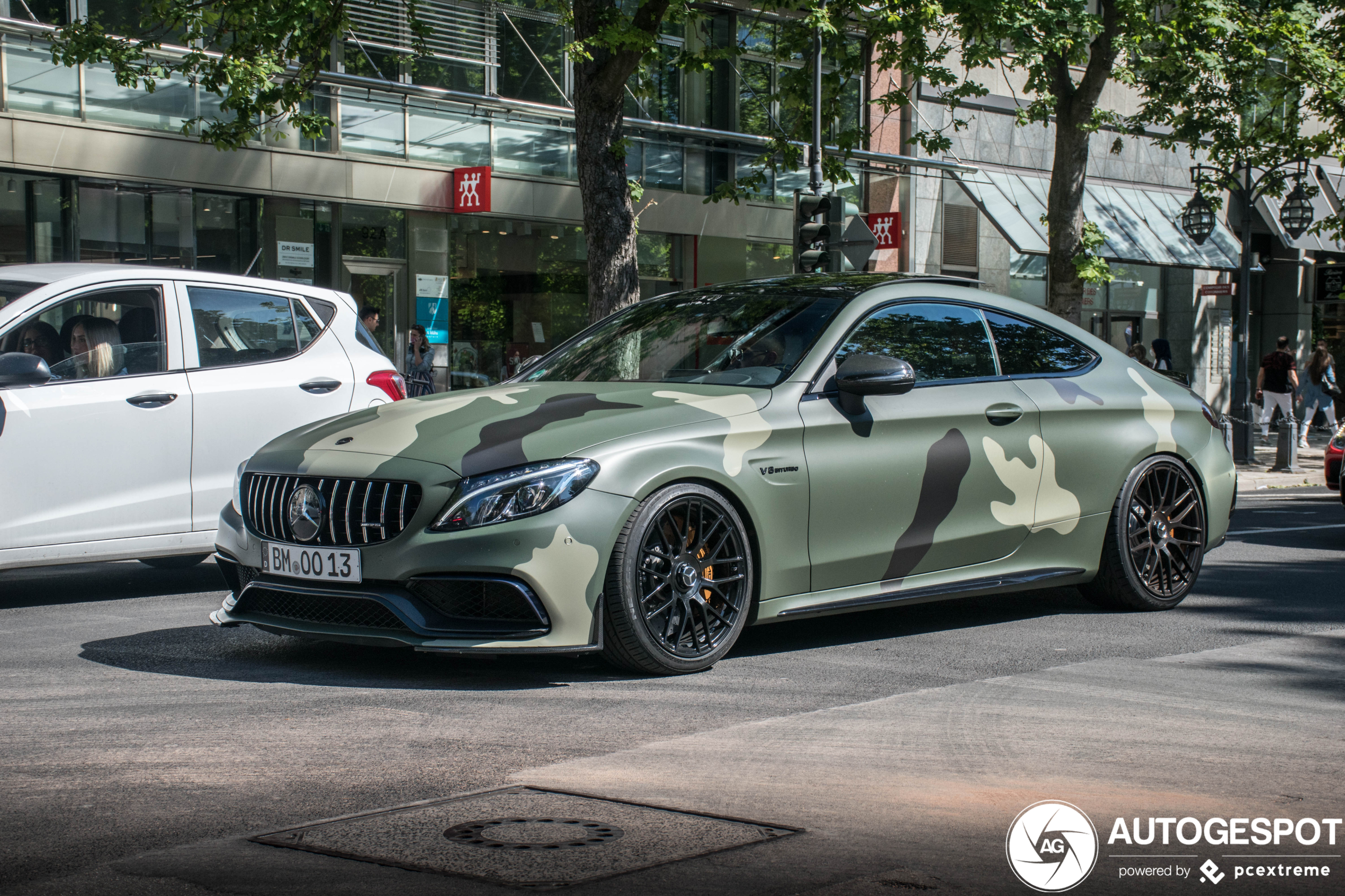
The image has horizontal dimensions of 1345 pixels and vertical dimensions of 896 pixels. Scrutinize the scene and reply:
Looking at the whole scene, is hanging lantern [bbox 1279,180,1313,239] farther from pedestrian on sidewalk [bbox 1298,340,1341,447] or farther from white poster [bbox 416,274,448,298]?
white poster [bbox 416,274,448,298]

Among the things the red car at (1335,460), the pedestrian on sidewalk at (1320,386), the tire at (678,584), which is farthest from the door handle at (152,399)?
the pedestrian on sidewalk at (1320,386)

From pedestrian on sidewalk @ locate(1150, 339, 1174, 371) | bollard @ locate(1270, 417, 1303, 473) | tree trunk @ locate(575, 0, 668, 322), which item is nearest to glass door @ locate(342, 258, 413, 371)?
tree trunk @ locate(575, 0, 668, 322)

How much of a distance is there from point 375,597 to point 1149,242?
27.6m

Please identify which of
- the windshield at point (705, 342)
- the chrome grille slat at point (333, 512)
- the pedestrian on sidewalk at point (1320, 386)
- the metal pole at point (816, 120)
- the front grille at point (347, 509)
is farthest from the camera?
the pedestrian on sidewalk at point (1320, 386)

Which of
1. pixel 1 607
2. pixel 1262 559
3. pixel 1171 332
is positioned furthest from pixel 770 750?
pixel 1171 332

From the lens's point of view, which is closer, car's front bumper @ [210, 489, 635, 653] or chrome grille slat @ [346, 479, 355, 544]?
car's front bumper @ [210, 489, 635, 653]

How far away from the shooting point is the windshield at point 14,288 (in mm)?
→ 7699

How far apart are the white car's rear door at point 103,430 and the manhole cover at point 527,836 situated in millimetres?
4266

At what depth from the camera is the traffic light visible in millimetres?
16281

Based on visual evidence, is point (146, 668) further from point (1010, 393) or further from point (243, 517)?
point (1010, 393)

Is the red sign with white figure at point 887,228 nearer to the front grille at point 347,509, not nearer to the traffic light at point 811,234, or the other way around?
the traffic light at point 811,234

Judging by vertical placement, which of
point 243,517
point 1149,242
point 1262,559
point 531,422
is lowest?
point 1262,559

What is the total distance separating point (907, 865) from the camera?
137 inches

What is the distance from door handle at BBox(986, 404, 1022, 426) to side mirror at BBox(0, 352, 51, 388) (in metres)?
4.50
